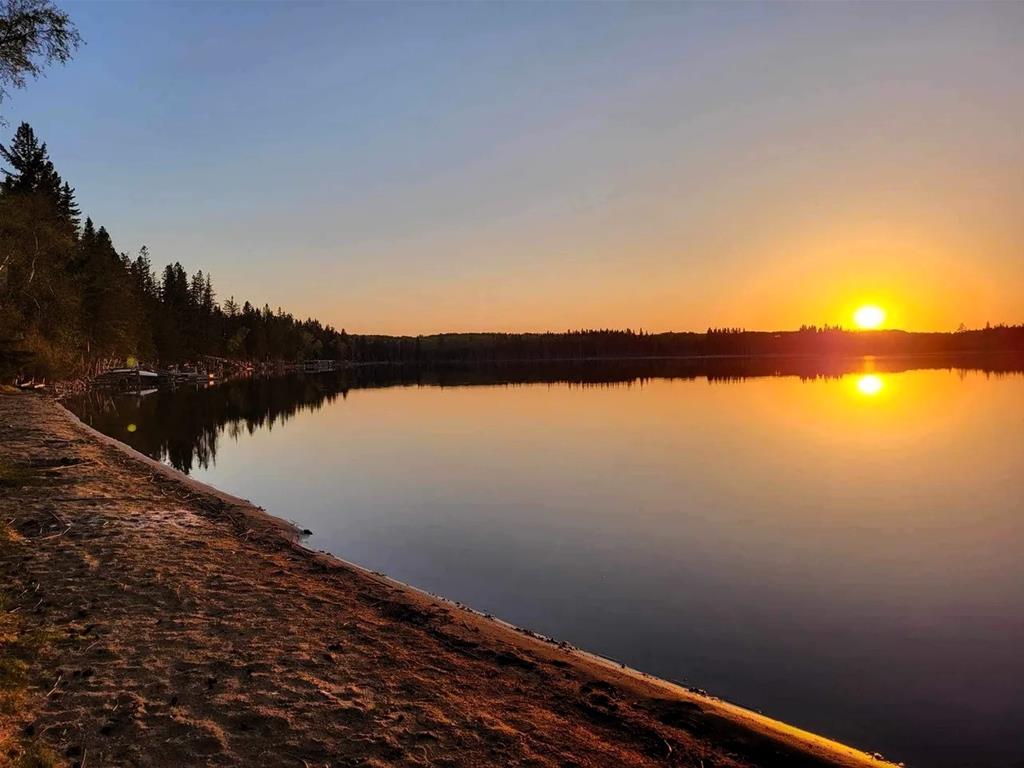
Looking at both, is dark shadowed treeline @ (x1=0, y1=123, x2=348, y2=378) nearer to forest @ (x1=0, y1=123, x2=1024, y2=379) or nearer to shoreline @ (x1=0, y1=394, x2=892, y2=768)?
forest @ (x1=0, y1=123, x2=1024, y2=379)

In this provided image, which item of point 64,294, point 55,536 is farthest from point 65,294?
point 55,536

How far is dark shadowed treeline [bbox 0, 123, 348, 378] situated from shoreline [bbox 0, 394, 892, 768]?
48.0 feet

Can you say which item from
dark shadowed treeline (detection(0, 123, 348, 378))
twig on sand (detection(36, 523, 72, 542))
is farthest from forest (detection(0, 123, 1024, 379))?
twig on sand (detection(36, 523, 72, 542))

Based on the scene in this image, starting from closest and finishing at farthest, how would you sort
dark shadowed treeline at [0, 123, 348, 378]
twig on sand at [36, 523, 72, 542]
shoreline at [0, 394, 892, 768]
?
shoreline at [0, 394, 892, 768] < twig on sand at [36, 523, 72, 542] < dark shadowed treeline at [0, 123, 348, 378]

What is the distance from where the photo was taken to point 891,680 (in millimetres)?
9508

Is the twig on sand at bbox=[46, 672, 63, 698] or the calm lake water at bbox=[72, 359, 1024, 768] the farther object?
the calm lake water at bbox=[72, 359, 1024, 768]

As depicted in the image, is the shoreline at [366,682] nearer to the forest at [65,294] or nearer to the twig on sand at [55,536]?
the twig on sand at [55,536]

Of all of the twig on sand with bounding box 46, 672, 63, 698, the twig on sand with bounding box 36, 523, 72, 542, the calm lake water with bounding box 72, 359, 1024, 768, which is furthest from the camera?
the twig on sand with bounding box 36, 523, 72, 542

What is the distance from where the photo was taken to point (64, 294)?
46.5 metres

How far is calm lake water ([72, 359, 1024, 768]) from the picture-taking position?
9438mm

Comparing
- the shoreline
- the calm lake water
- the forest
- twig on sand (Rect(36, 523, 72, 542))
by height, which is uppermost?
the forest

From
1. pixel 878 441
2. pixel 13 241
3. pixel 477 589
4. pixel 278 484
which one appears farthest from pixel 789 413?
pixel 13 241

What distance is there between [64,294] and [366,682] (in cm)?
5132

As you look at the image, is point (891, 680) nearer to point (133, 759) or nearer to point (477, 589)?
point (477, 589)
